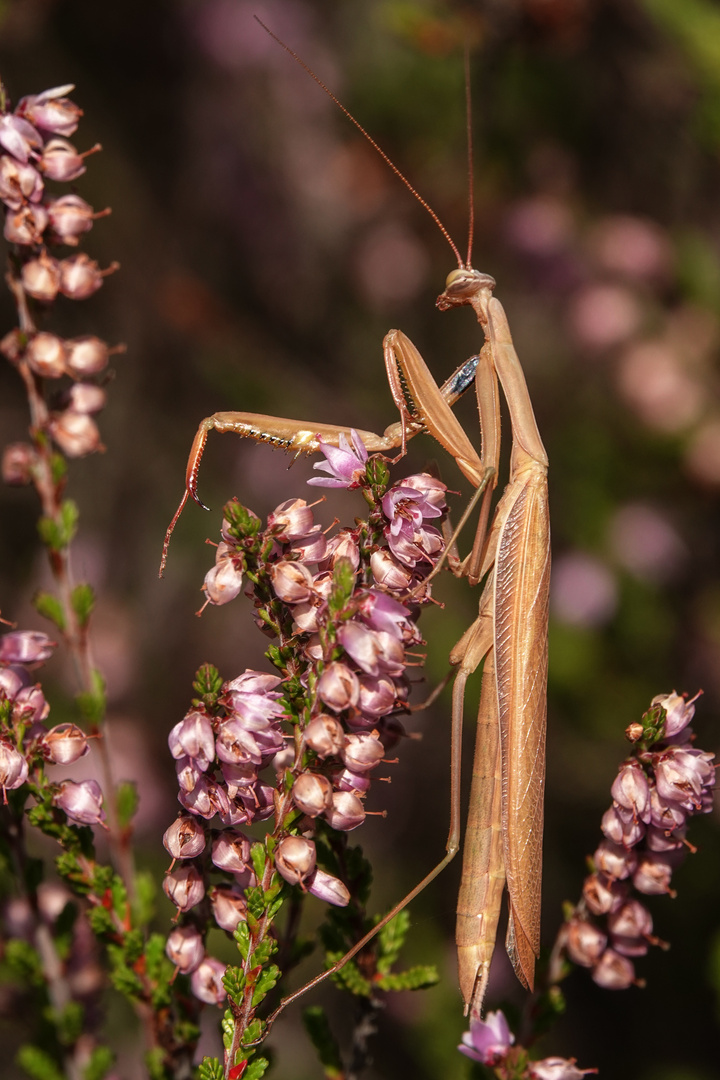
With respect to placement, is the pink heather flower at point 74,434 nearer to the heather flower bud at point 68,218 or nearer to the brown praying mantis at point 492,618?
the brown praying mantis at point 492,618

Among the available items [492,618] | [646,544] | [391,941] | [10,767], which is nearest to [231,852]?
[10,767]

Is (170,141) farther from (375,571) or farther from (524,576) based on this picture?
(375,571)

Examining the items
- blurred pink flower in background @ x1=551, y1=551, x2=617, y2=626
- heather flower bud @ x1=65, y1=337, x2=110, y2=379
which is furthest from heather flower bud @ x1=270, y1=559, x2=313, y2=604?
blurred pink flower in background @ x1=551, y1=551, x2=617, y2=626

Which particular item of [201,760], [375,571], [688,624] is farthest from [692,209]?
[201,760]

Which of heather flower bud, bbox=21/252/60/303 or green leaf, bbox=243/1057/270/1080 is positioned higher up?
heather flower bud, bbox=21/252/60/303

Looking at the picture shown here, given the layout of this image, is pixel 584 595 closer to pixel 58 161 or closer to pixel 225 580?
pixel 225 580

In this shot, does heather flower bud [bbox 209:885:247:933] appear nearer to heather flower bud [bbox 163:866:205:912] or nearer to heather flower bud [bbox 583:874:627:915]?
heather flower bud [bbox 163:866:205:912]
